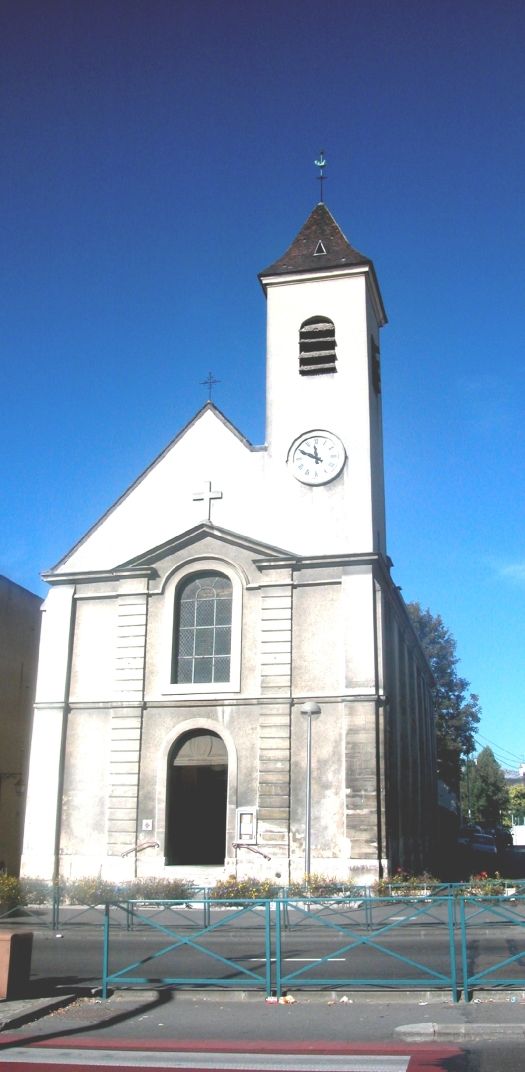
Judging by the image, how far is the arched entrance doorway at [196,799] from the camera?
22422 millimetres

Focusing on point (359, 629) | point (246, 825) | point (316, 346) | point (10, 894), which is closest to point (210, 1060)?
point (10, 894)

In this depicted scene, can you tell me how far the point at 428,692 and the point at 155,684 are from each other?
63.8 ft

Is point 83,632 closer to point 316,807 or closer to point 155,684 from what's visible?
point 155,684

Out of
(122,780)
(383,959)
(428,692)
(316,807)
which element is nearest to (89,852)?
(122,780)

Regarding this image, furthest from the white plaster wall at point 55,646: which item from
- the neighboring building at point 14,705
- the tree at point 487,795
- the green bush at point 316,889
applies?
the tree at point 487,795

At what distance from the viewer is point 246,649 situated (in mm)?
22875

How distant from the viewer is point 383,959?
12398mm

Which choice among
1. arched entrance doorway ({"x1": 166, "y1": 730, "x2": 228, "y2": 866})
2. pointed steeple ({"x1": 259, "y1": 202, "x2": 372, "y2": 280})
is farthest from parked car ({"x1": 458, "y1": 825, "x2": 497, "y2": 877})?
pointed steeple ({"x1": 259, "y1": 202, "x2": 372, "y2": 280})

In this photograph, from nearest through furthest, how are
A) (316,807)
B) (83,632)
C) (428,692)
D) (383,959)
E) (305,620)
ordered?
(383,959), (316,807), (305,620), (83,632), (428,692)

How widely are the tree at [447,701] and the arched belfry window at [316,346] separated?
28.4 metres

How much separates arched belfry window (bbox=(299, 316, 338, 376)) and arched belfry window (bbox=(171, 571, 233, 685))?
6.43 metres

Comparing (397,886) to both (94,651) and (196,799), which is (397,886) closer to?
(196,799)

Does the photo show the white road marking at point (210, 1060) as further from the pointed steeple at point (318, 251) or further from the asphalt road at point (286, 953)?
the pointed steeple at point (318, 251)

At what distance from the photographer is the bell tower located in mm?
23953
